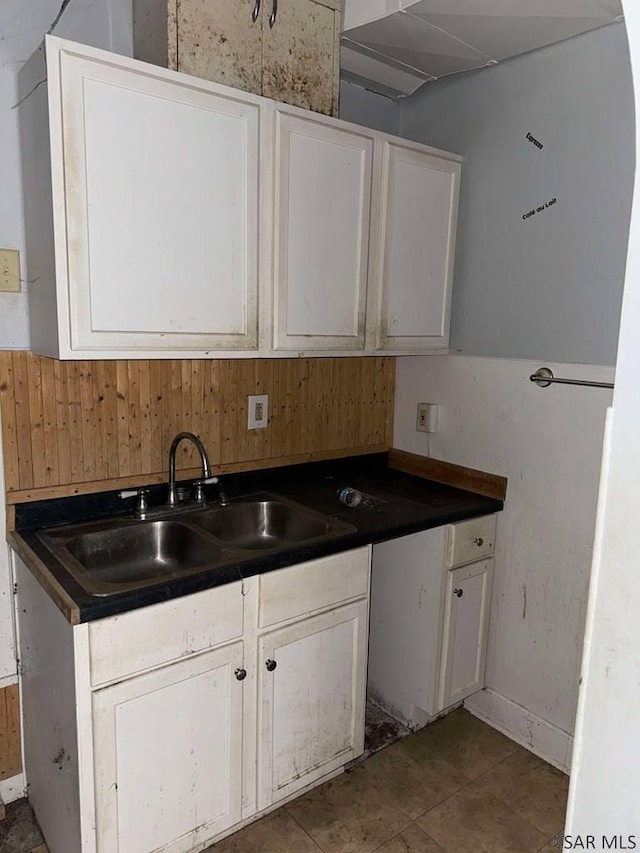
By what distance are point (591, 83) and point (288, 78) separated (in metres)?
0.93

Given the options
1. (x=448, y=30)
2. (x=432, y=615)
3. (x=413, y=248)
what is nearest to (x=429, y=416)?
(x=413, y=248)

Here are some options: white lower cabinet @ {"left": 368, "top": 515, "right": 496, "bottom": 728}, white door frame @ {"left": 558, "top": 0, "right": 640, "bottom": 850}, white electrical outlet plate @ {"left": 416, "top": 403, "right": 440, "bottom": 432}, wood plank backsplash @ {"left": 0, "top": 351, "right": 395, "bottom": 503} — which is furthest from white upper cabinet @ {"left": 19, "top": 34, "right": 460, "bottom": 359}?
white door frame @ {"left": 558, "top": 0, "right": 640, "bottom": 850}

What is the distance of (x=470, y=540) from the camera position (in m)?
2.17

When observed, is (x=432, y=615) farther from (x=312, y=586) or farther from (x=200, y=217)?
(x=200, y=217)

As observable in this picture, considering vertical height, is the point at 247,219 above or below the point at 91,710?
above

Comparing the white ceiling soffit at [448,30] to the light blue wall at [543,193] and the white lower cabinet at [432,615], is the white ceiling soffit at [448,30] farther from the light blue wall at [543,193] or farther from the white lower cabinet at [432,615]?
the white lower cabinet at [432,615]

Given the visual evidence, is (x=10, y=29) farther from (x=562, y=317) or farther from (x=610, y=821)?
(x=610, y=821)

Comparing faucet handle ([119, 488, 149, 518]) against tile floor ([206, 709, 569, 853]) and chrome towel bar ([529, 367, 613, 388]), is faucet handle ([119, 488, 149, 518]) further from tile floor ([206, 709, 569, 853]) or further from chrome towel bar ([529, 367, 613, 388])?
chrome towel bar ([529, 367, 613, 388])

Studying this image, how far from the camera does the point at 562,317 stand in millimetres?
2027

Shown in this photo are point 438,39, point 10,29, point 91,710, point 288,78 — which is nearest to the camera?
point 91,710

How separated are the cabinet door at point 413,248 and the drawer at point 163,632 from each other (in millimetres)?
1039

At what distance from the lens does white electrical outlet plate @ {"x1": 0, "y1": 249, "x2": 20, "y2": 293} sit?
5.52 ft

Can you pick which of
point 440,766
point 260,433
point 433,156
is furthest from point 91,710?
point 433,156

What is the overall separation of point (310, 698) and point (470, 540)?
0.78 meters
